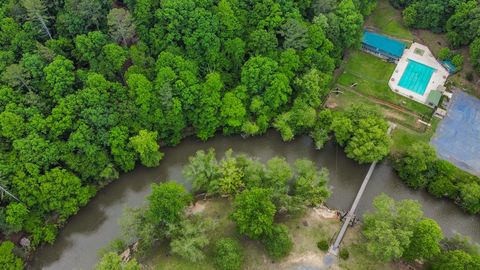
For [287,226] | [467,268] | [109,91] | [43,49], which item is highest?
[43,49]

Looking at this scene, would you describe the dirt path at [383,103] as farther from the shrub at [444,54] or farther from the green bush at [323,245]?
the green bush at [323,245]

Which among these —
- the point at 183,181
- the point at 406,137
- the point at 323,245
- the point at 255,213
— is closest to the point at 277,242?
the point at 255,213

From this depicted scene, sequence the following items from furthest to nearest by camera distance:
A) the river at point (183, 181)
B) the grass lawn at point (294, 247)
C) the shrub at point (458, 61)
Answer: the shrub at point (458, 61), the river at point (183, 181), the grass lawn at point (294, 247)

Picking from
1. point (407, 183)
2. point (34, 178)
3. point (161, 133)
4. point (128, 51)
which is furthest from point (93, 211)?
point (407, 183)

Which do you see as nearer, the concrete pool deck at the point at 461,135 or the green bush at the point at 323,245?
the green bush at the point at 323,245

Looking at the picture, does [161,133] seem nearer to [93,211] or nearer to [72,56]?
[93,211]

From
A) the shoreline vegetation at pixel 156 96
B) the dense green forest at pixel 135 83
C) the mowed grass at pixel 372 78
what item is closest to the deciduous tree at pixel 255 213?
the shoreline vegetation at pixel 156 96

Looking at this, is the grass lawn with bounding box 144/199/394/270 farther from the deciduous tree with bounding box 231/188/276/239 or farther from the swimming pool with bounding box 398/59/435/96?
the swimming pool with bounding box 398/59/435/96
